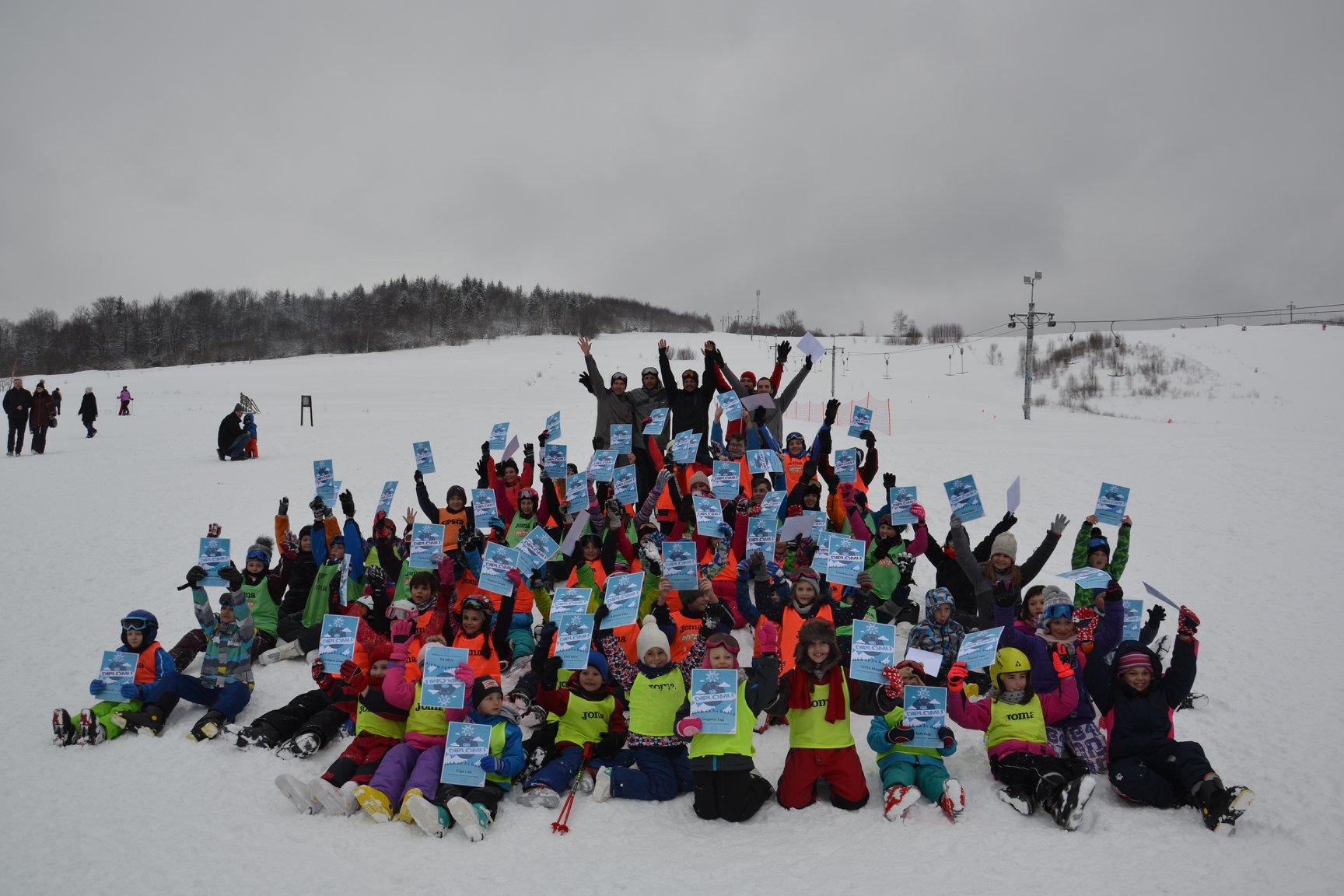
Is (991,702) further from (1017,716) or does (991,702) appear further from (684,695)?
(684,695)

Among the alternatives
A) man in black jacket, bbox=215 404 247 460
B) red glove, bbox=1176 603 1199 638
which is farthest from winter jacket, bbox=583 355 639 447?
man in black jacket, bbox=215 404 247 460

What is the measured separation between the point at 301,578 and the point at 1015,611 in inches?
270

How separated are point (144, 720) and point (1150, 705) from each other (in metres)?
7.06

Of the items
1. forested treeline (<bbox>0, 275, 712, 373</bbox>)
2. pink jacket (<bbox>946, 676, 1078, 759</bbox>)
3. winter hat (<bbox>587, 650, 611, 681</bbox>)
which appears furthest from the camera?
forested treeline (<bbox>0, 275, 712, 373</bbox>)

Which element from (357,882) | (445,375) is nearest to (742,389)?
(357,882)

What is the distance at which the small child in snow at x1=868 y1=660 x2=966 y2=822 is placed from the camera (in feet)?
13.7

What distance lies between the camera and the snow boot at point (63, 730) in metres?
5.05

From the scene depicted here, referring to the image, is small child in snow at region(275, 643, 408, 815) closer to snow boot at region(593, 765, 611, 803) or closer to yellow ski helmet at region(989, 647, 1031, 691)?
snow boot at region(593, 765, 611, 803)

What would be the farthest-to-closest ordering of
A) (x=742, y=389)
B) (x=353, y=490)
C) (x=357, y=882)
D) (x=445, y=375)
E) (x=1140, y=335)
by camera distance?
1. (x=1140, y=335)
2. (x=445, y=375)
3. (x=353, y=490)
4. (x=742, y=389)
5. (x=357, y=882)

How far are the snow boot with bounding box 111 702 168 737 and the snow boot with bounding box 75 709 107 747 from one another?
113mm

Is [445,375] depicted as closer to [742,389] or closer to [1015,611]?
[742,389]

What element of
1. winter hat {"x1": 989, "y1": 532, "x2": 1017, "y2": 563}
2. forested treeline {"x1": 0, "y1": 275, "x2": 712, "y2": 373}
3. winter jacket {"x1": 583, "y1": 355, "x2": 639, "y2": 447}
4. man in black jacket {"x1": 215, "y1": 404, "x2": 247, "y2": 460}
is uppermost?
forested treeline {"x1": 0, "y1": 275, "x2": 712, "y2": 373}

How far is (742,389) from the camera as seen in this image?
9.81 meters

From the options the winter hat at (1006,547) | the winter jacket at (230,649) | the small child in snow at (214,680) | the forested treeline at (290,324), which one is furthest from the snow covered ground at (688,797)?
the forested treeline at (290,324)
